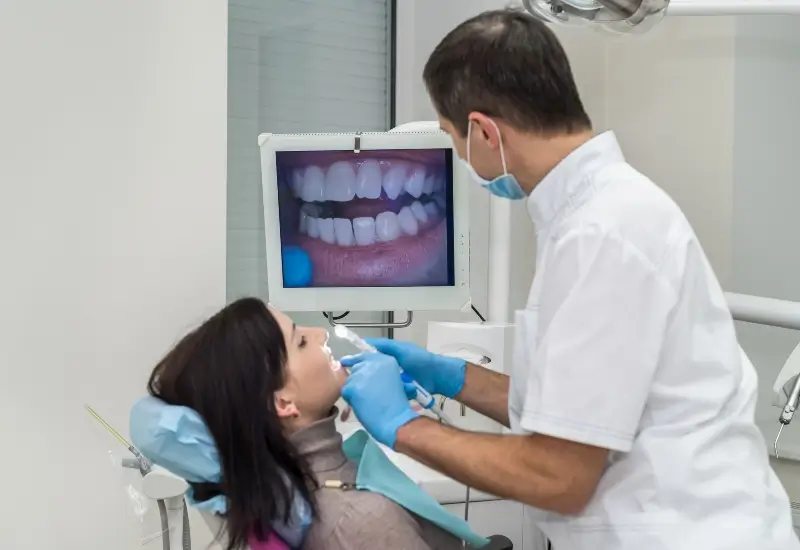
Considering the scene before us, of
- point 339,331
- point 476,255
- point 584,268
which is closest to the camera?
point 584,268

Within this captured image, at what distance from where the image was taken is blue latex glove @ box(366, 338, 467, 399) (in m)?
1.58

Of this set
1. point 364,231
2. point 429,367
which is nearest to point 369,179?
point 364,231

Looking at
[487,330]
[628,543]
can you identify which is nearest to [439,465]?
[628,543]

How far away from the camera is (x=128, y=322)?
6.00 ft

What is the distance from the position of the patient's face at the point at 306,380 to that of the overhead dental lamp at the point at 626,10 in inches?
31.0

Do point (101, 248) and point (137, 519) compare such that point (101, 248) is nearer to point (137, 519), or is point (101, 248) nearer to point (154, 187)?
point (154, 187)

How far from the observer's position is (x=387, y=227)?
189cm

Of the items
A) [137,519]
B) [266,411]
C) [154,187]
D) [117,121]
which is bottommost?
[137,519]

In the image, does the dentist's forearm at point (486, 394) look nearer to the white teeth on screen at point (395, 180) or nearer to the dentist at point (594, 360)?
the dentist at point (594, 360)

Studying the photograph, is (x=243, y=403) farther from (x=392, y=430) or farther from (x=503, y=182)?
(x=503, y=182)

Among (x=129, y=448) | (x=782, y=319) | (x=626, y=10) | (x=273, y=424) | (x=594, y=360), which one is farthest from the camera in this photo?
(x=129, y=448)

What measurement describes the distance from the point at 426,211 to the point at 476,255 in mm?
558

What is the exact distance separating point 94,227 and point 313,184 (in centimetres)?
50

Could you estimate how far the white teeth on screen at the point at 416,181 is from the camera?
1867 millimetres
